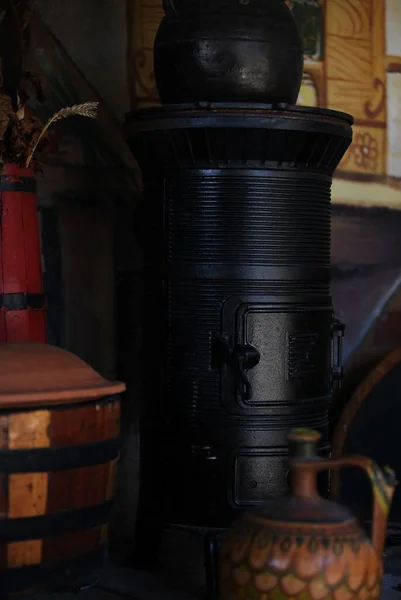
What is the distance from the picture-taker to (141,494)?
4938 millimetres

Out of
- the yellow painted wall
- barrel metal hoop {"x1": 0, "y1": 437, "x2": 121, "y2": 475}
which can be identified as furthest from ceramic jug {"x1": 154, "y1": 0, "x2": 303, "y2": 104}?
barrel metal hoop {"x1": 0, "y1": 437, "x2": 121, "y2": 475}

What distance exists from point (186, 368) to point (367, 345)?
1844 millimetres

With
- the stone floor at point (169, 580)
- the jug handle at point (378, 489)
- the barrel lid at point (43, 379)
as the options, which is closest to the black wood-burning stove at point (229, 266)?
the stone floor at point (169, 580)

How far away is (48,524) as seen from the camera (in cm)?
366

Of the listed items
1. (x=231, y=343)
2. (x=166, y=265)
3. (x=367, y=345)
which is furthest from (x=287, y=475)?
(x=367, y=345)

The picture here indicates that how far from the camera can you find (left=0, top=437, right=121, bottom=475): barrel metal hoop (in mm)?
3574

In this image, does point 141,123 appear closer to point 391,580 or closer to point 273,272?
point 273,272

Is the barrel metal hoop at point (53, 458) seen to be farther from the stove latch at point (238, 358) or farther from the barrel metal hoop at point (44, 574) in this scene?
the stove latch at point (238, 358)

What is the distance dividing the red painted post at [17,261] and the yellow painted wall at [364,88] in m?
2.10

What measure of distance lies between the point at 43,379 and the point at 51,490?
0.38 m

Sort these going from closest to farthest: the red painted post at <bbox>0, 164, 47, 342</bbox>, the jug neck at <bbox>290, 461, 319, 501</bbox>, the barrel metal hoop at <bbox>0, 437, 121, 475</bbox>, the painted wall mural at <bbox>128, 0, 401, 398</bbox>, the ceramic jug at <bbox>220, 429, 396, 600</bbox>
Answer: the ceramic jug at <bbox>220, 429, 396, 600</bbox> < the jug neck at <bbox>290, 461, 319, 501</bbox> < the barrel metal hoop at <bbox>0, 437, 121, 475</bbox> < the red painted post at <bbox>0, 164, 47, 342</bbox> < the painted wall mural at <bbox>128, 0, 401, 398</bbox>

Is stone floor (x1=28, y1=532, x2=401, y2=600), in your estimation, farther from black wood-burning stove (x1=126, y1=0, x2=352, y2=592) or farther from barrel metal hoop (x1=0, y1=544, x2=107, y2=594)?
barrel metal hoop (x1=0, y1=544, x2=107, y2=594)

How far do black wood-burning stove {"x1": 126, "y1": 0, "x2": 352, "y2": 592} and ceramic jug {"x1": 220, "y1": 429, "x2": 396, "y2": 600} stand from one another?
1.25 m

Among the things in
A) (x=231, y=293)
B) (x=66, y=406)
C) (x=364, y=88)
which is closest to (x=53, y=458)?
(x=66, y=406)
